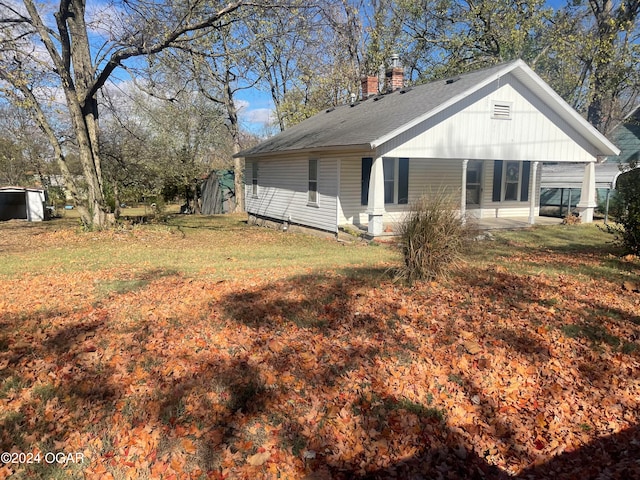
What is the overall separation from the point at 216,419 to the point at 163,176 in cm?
2258

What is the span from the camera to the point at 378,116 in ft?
44.1

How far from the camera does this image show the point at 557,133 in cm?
1414

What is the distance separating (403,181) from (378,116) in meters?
2.29

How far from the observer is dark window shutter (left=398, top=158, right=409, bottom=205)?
13.9m

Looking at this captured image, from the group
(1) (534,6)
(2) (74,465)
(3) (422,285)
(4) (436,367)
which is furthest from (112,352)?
(1) (534,6)

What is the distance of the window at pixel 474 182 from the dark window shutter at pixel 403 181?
2.70 metres

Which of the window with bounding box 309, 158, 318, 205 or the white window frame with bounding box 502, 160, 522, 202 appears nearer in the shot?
the window with bounding box 309, 158, 318, 205

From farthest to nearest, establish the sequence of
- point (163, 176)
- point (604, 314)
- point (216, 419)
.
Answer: point (163, 176) → point (604, 314) → point (216, 419)

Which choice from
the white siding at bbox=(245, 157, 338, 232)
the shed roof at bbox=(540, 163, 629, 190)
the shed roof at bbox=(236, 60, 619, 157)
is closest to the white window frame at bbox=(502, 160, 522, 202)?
the shed roof at bbox=(540, 163, 629, 190)

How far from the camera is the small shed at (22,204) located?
19125mm

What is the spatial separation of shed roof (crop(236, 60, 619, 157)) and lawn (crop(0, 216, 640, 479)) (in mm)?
5455

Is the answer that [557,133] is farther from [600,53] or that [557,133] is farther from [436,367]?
[436,367]

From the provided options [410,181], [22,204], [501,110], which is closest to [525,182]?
[501,110]

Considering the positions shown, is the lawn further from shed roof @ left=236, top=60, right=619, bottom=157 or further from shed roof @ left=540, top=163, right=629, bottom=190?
shed roof @ left=540, top=163, right=629, bottom=190
